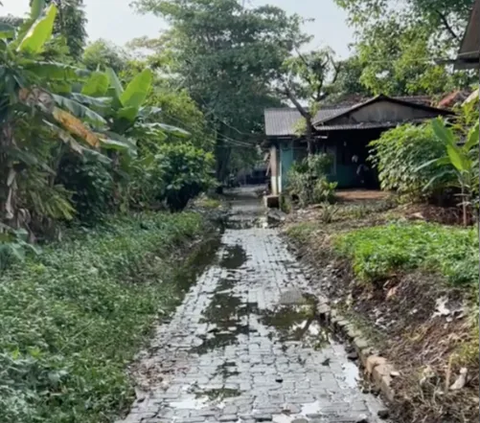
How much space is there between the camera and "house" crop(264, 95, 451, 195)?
24744 mm

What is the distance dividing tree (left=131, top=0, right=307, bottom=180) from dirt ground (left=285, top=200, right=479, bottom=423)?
2887 centimetres

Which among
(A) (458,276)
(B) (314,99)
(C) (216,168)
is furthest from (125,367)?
(C) (216,168)

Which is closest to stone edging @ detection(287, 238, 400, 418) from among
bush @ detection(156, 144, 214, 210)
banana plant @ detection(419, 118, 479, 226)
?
banana plant @ detection(419, 118, 479, 226)

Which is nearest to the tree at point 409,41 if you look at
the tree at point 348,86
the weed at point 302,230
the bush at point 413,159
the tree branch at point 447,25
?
the tree branch at point 447,25

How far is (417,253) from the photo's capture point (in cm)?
794

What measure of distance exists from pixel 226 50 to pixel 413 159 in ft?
84.3

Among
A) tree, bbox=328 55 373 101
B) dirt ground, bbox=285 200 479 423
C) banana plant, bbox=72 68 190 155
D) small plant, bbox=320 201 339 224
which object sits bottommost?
dirt ground, bbox=285 200 479 423

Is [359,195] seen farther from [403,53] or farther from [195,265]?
[195,265]

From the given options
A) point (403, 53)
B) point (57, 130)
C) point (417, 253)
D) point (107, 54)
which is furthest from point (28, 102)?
point (107, 54)

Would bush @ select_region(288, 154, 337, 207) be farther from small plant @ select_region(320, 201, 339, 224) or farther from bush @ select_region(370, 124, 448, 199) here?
bush @ select_region(370, 124, 448, 199)

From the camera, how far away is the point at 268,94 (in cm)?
3956

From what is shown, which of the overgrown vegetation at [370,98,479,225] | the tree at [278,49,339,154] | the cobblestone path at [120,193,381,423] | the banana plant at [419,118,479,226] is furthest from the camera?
the tree at [278,49,339,154]

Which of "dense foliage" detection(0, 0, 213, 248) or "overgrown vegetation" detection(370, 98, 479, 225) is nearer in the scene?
"dense foliage" detection(0, 0, 213, 248)

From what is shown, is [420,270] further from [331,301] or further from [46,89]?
[46,89]
